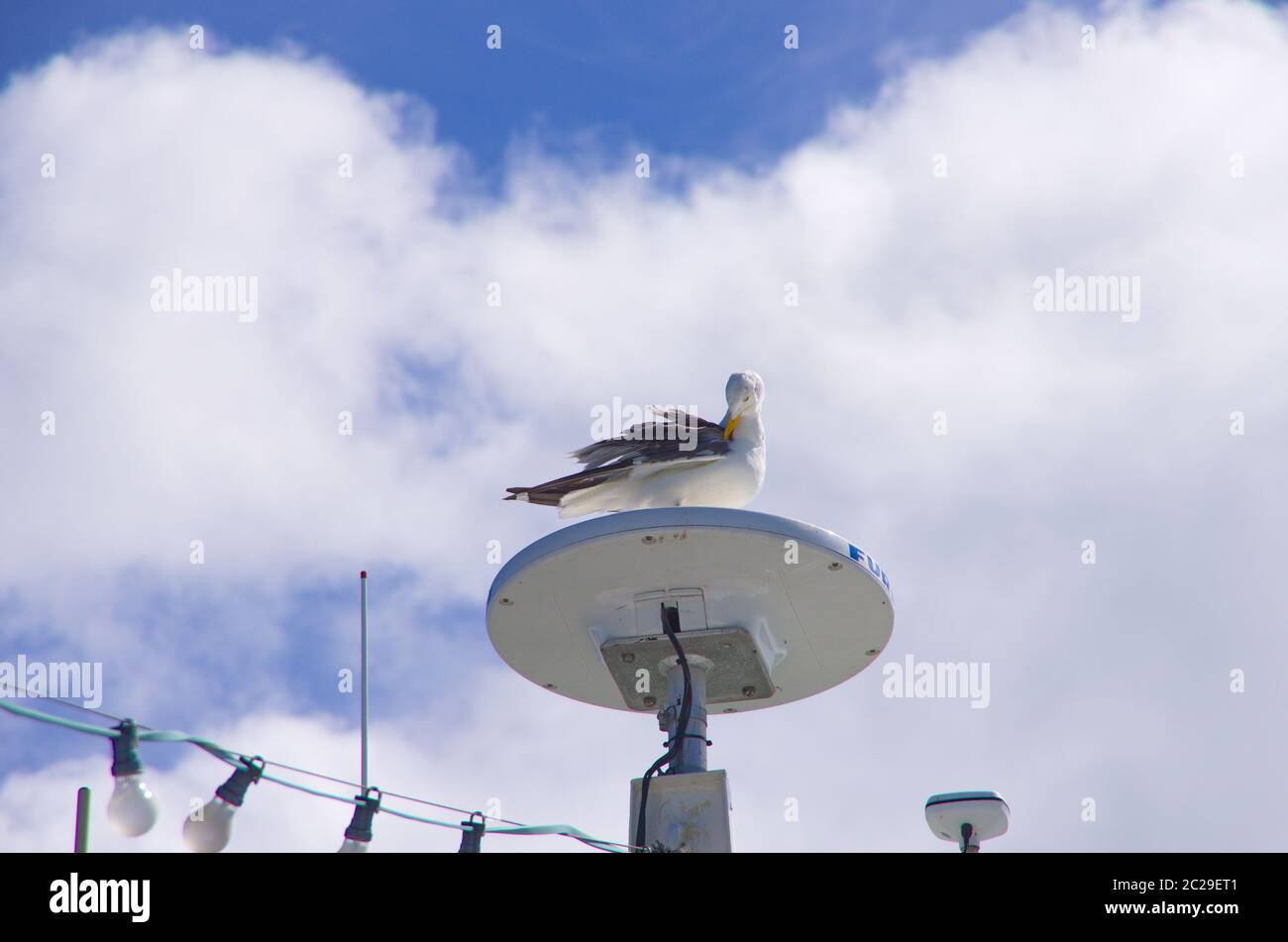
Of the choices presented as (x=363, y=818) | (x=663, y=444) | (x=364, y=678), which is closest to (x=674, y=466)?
(x=663, y=444)

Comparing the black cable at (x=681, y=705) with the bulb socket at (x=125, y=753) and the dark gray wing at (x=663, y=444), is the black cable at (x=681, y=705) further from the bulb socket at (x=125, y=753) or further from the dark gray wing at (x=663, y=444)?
the bulb socket at (x=125, y=753)

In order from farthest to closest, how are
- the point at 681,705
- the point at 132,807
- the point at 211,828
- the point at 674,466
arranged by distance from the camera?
the point at 674,466, the point at 681,705, the point at 211,828, the point at 132,807

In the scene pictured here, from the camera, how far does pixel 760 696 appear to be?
13.4 meters

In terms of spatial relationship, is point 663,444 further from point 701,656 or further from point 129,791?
point 129,791

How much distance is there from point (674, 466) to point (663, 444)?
22 centimetres

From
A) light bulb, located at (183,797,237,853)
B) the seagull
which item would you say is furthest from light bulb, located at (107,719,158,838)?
the seagull

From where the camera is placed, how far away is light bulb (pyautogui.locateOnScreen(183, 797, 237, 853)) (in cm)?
759

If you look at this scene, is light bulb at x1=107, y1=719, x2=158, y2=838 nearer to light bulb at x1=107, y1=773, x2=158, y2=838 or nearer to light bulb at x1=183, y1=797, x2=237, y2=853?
light bulb at x1=107, y1=773, x2=158, y2=838

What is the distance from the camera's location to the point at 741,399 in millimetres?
13703

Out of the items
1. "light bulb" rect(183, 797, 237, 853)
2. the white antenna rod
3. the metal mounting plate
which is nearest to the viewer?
"light bulb" rect(183, 797, 237, 853)

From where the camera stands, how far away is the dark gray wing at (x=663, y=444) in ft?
43.6

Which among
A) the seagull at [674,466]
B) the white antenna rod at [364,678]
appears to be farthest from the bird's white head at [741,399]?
the white antenna rod at [364,678]

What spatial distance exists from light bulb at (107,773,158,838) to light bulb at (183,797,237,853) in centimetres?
46
